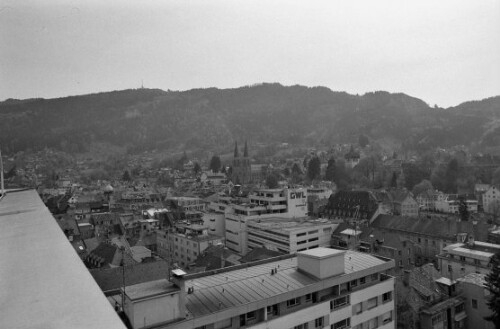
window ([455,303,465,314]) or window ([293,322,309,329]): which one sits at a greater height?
window ([293,322,309,329])

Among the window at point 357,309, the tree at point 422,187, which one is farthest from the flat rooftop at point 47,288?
the tree at point 422,187

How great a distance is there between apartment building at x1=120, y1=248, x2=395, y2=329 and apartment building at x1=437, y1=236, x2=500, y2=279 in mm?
8052

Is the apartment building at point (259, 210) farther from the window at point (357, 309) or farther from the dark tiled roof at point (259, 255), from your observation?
the window at point (357, 309)

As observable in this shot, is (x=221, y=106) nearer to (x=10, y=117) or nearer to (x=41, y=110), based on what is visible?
(x=41, y=110)

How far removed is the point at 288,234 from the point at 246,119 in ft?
318

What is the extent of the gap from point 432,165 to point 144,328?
5000 cm

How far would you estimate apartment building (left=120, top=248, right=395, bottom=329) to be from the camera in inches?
243

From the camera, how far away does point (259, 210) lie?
2433cm

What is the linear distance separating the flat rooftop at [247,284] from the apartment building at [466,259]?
8334mm

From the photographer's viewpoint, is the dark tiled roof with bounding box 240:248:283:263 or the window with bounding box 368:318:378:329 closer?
the window with bounding box 368:318:378:329

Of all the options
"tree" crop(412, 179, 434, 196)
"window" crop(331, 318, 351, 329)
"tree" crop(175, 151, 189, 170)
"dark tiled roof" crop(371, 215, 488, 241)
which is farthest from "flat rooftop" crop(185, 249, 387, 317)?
"tree" crop(175, 151, 189, 170)

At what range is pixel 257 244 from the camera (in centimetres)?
2233

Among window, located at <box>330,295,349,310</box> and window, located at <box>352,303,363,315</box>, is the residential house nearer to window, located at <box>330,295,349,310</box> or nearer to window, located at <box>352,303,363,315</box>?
window, located at <box>352,303,363,315</box>

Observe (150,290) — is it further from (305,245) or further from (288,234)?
(305,245)
